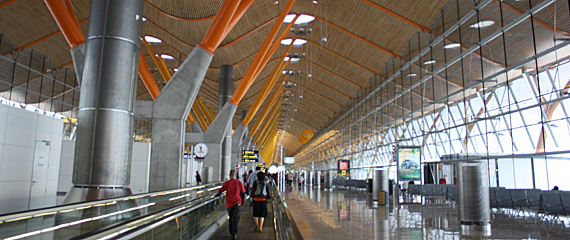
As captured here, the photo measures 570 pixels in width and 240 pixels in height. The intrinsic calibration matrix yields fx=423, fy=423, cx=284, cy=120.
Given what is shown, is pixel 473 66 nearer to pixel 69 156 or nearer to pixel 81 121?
pixel 81 121

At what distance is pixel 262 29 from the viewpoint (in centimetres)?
2869

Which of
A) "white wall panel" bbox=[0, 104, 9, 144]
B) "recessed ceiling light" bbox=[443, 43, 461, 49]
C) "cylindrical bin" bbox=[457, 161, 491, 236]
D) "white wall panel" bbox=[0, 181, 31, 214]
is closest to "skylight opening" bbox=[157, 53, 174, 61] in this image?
"recessed ceiling light" bbox=[443, 43, 461, 49]

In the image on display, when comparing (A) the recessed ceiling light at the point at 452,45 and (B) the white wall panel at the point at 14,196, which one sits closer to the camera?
(B) the white wall panel at the point at 14,196

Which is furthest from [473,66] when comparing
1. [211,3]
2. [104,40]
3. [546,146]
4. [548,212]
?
[104,40]

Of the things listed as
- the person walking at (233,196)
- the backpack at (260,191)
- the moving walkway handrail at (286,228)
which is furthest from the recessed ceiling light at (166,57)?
the person walking at (233,196)

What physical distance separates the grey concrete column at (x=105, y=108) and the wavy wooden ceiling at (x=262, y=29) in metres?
11.9

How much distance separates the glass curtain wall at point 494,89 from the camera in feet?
48.6

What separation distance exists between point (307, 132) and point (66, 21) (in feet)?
93.8

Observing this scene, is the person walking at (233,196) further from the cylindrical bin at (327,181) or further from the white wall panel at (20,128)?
the cylindrical bin at (327,181)

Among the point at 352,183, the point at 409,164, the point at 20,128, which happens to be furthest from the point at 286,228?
the point at 352,183

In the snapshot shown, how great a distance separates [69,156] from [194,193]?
16.2 metres

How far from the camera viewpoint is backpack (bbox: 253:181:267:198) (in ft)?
37.6

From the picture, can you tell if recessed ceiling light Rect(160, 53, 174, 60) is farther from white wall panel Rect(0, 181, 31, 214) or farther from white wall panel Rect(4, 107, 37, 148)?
white wall panel Rect(0, 181, 31, 214)

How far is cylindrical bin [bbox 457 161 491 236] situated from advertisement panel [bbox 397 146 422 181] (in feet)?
22.0
